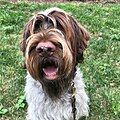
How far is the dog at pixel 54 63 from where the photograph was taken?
3.87 metres

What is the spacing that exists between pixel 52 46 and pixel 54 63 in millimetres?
225

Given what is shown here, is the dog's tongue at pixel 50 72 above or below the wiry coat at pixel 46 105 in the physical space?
above

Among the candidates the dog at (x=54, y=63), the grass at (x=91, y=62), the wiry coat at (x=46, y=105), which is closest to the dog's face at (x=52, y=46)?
the dog at (x=54, y=63)

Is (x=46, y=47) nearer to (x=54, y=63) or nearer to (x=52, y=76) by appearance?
(x=54, y=63)

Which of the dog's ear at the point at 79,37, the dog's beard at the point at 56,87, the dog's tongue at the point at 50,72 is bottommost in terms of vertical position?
the dog's beard at the point at 56,87

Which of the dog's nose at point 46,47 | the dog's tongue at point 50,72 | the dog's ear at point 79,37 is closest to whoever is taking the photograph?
the dog's nose at point 46,47

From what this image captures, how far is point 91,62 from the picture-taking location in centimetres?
625

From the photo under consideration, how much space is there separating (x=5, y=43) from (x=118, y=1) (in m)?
3.61

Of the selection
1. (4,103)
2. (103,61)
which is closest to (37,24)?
(4,103)

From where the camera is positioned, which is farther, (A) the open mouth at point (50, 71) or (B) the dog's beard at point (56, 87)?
(B) the dog's beard at point (56, 87)

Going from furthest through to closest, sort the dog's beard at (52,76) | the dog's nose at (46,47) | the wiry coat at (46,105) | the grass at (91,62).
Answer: the grass at (91,62) < the wiry coat at (46,105) < the dog's beard at (52,76) < the dog's nose at (46,47)

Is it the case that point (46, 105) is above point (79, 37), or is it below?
below

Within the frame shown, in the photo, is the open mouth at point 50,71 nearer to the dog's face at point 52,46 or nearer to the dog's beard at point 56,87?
the dog's face at point 52,46

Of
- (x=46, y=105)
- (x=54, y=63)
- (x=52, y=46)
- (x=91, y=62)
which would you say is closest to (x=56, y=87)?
(x=46, y=105)
